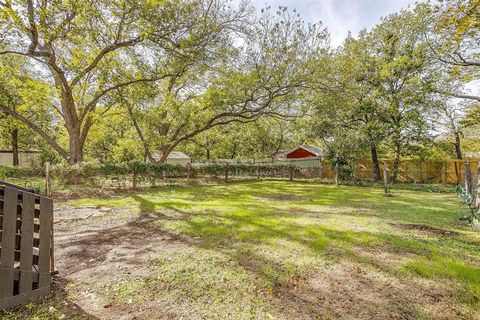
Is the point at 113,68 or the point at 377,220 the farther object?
the point at 113,68

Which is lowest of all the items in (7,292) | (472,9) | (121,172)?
(7,292)

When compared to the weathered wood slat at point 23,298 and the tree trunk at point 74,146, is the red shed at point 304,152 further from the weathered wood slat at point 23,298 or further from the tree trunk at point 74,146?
the weathered wood slat at point 23,298

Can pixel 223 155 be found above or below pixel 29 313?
above

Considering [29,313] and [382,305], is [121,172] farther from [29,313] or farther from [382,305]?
[382,305]

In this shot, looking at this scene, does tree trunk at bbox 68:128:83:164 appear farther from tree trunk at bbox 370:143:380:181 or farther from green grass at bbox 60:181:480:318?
tree trunk at bbox 370:143:380:181

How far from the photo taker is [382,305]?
8.21 feet

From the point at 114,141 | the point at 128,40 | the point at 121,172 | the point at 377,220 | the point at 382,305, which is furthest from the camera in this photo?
the point at 114,141

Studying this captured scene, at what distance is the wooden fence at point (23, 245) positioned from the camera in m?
2.24

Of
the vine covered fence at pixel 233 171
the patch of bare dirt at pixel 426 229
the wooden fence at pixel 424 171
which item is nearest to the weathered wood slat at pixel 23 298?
the patch of bare dirt at pixel 426 229

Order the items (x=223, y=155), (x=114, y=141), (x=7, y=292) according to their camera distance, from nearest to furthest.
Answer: (x=7, y=292) → (x=114, y=141) → (x=223, y=155)

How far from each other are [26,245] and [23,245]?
1.2 inches

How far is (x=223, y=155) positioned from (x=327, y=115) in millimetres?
15581

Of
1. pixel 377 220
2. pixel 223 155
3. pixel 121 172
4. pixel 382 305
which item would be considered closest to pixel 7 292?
pixel 382 305

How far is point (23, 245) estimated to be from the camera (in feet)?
7.86
